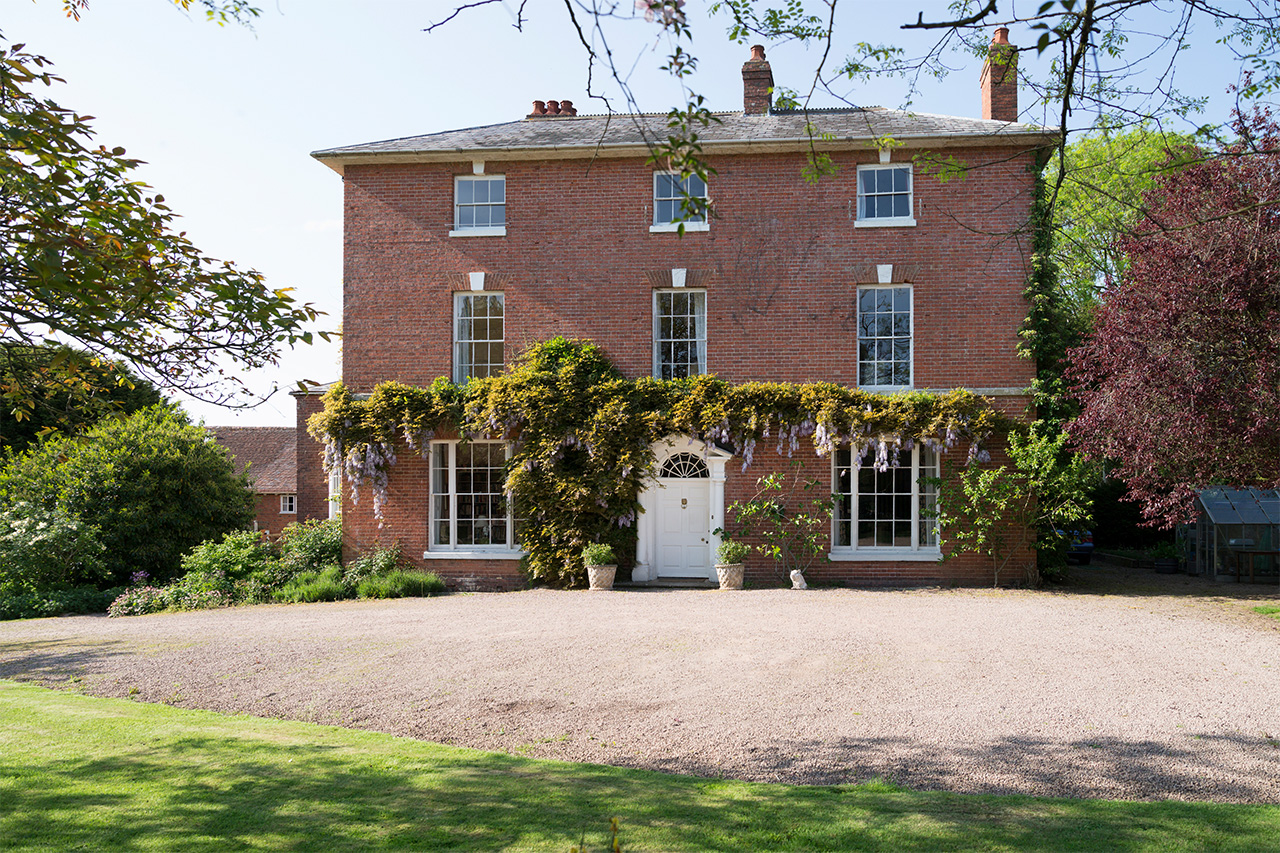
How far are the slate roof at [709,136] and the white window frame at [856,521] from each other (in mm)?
5723

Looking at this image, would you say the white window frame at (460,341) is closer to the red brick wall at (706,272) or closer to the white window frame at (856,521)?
the red brick wall at (706,272)

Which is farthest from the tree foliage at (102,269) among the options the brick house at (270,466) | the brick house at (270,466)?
the brick house at (270,466)

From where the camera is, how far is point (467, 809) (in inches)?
197

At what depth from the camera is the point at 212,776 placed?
558 cm

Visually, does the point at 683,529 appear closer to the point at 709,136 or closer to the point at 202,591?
the point at 709,136

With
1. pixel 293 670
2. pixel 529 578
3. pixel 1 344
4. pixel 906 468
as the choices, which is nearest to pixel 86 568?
pixel 529 578

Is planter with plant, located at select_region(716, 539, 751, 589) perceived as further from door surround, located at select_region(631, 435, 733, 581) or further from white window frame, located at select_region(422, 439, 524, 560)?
white window frame, located at select_region(422, 439, 524, 560)

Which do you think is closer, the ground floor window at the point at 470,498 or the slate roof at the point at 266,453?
the ground floor window at the point at 470,498

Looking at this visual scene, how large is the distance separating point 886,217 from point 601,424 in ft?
21.6

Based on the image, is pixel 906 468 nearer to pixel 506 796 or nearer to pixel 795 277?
pixel 795 277

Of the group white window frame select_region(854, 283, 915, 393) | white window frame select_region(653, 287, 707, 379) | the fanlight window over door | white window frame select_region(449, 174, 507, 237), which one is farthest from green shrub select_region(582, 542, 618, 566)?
white window frame select_region(449, 174, 507, 237)

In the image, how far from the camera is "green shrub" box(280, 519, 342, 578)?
58.6ft

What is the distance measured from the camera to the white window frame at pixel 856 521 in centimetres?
1694

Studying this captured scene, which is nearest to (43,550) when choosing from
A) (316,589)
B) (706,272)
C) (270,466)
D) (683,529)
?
(316,589)
